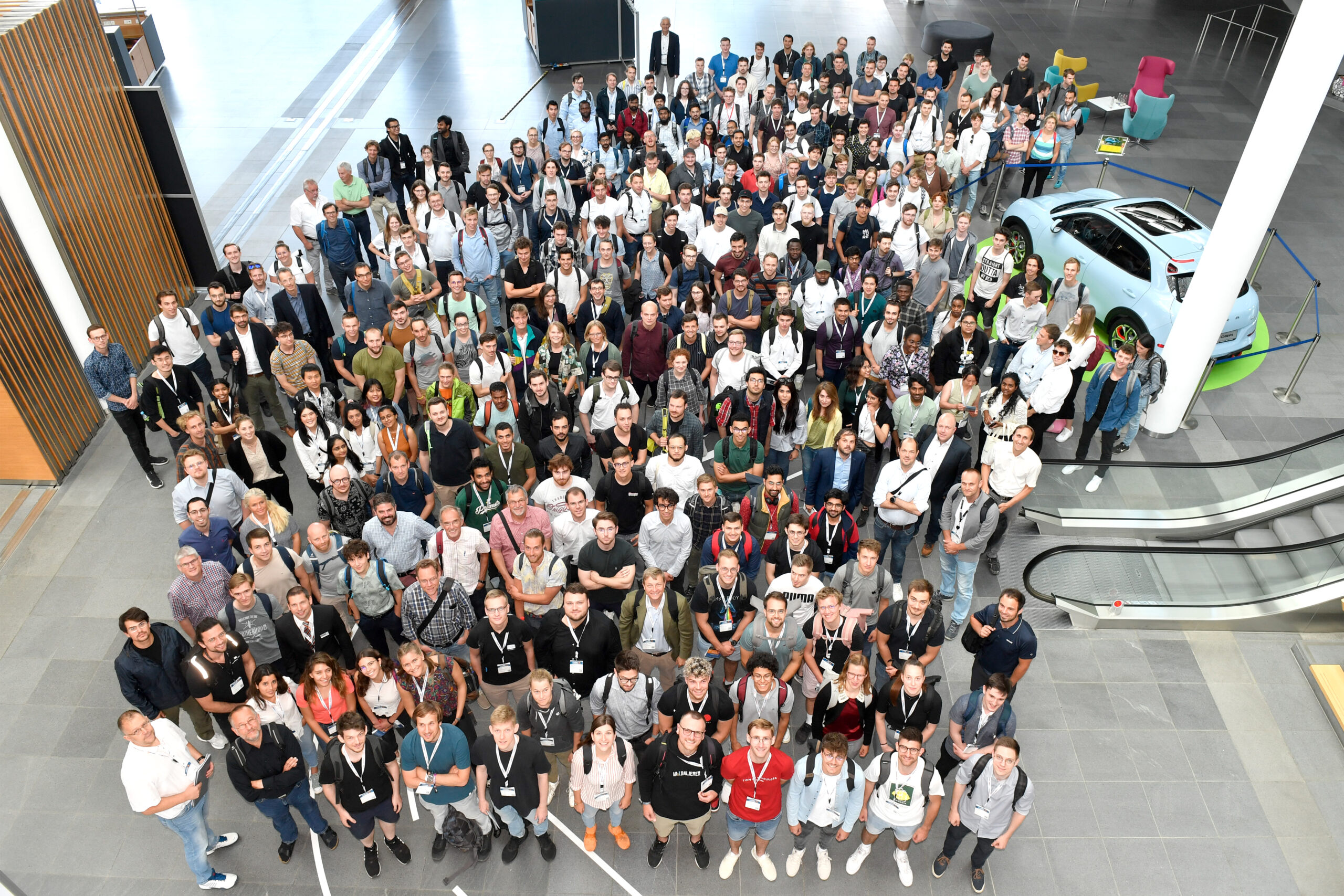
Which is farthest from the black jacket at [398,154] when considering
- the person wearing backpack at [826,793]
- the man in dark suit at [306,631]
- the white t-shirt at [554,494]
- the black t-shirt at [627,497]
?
the person wearing backpack at [826,793]

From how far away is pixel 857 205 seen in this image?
11.0 m

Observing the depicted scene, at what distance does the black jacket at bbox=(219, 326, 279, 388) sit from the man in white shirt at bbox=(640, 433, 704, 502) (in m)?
4.35

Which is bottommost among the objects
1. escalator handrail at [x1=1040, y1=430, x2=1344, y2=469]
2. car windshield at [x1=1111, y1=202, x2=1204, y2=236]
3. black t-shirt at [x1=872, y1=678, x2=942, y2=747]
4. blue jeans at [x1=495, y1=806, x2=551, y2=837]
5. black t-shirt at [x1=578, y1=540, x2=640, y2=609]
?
blue jeans at [x1=495, y1=806, x2=551, y2=837]

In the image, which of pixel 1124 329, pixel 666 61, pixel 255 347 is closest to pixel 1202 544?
pixel 1124 329

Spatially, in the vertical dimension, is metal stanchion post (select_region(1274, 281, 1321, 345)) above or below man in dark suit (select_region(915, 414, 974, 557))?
below

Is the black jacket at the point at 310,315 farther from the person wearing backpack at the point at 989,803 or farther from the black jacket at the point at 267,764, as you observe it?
the person wearing backpack at the point at 989,803

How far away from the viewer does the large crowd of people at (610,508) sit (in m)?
6.03

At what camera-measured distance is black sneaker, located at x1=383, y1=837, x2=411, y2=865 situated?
6.37m

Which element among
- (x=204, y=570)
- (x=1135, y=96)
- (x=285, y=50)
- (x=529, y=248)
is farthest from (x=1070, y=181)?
(x=285, y=50)

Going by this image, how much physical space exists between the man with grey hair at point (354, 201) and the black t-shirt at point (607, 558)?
22.1ft

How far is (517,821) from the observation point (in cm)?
638

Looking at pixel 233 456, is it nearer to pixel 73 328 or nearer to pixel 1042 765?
pixel 73 328

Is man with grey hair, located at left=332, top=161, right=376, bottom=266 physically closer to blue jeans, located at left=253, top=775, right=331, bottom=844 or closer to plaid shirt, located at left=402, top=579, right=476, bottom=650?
plaid shirt, located at left=402, top=579, right=476, bottom=650

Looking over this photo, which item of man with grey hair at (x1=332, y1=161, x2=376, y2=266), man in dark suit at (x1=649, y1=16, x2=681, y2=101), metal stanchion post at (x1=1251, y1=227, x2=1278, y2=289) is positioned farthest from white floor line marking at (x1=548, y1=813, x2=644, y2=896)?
man in dark suit at (x1=649, y1=16, x2=681, y2=101)
